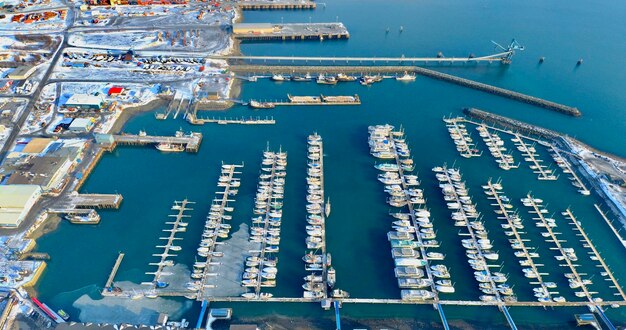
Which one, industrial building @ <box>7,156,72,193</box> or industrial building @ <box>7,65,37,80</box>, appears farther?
industrial building @ <box>7,65,37,80</box>

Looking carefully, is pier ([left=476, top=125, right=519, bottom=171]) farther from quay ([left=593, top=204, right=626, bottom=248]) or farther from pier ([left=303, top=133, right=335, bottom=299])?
pier ([left=303, top=133, right=335, bottom=299])

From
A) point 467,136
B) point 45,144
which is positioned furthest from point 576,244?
point 45,144

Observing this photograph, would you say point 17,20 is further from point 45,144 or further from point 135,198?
point 135,198

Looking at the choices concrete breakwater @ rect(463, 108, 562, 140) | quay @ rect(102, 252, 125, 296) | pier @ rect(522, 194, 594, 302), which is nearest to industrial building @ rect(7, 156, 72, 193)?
quay @ rect(102, 252, 125, 296)

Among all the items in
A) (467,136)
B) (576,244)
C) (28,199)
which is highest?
(467,136)

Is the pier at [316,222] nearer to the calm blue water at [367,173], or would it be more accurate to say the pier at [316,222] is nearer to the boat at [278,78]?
the calm blue water at [367,173]

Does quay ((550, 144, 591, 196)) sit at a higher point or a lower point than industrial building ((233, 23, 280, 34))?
lower
